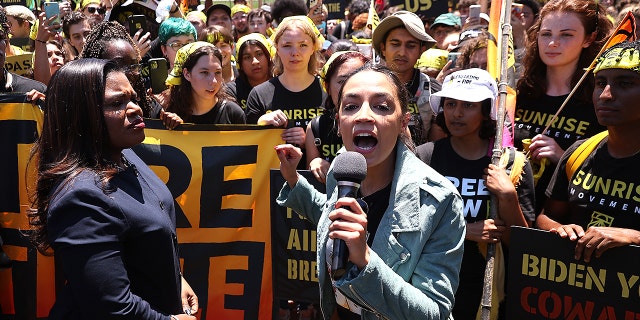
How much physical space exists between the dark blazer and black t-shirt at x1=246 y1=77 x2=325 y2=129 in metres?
2.82

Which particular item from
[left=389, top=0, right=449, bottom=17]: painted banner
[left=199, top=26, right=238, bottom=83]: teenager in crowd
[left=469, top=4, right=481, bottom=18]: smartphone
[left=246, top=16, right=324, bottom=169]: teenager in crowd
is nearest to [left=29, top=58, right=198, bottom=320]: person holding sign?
[left=246, top=16, right=324, bottom=169]: teenager in crowd

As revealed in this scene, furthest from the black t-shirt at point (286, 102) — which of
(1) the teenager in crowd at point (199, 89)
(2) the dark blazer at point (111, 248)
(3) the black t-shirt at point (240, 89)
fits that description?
(2) the dark blazer at point (111, 248)

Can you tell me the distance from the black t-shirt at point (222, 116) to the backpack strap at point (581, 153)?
2.48 meters

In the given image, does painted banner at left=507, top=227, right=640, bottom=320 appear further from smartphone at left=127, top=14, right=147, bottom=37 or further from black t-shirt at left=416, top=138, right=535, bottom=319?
smartphone at left=127, top=14, right=147, bottom=37

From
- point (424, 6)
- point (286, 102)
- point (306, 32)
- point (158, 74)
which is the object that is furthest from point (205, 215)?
point (424, 6)

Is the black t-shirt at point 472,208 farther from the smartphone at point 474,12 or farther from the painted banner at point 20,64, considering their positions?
the painted banner at point 20,64

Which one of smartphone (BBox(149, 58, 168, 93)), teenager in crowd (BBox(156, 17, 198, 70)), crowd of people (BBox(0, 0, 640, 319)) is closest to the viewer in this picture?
crowd of people (BBox(0, 0, 640, 319))

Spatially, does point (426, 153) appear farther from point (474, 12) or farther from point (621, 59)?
point (474, 12)

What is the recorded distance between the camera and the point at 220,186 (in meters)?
5.04

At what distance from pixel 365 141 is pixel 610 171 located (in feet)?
5.05

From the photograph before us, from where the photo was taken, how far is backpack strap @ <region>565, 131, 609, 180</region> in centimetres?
364

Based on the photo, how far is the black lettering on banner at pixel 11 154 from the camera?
16.2ft

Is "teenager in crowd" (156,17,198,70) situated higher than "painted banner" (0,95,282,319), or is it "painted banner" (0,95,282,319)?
"teenager in crowd" (156,17,198,70)

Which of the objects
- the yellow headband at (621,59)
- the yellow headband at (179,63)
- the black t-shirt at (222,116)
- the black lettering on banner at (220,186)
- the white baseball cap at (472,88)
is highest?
the yellow headband at (621,59)
